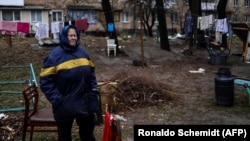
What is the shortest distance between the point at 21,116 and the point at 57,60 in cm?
312

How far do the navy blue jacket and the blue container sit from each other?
4.56 metres

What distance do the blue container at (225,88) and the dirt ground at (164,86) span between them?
12 centimetres

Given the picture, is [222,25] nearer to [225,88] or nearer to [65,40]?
[225,88]

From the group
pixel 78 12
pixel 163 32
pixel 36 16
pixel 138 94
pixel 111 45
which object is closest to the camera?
pixel 138 94

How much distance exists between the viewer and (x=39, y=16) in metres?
42.8

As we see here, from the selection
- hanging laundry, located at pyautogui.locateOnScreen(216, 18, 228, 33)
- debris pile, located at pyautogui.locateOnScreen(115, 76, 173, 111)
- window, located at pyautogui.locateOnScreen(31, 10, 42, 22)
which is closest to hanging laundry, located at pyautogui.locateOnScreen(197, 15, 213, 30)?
hanging laundry, located at pyautogui.locateOnScreen(216, 18, 228, 33)

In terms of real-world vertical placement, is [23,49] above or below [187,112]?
above

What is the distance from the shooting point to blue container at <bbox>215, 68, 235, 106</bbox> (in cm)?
823

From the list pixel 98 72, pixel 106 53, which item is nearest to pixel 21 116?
pixel 98 72

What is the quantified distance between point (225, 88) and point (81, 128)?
4466 mm

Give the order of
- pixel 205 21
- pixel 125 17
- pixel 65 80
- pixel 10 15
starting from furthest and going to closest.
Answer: pixel 125 17, pixel 10 15, pixel 205 21, pixel 65 80

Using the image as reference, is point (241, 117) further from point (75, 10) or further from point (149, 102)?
point (75, 10)

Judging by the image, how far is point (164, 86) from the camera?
9578mm

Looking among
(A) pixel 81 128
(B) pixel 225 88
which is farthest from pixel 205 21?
(A) pixel 81 128
